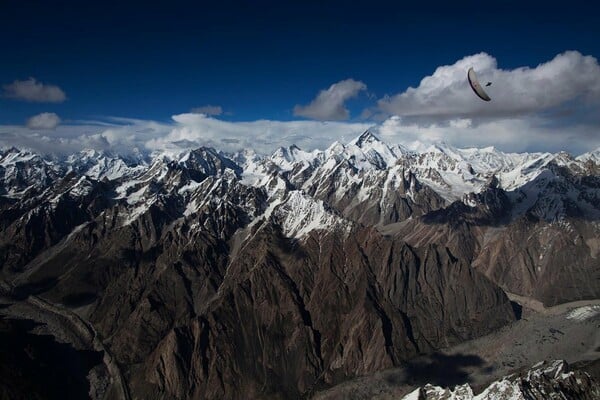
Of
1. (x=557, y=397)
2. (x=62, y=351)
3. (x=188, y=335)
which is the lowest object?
(x=62, y=351)

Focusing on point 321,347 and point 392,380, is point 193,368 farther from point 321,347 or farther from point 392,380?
point 392,380

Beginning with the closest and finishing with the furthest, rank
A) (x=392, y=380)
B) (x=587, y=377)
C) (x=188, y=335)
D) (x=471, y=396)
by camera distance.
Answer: (x=471, y=396) → (x=587, y=377) → (x=392, y=380) → (x=188, y=335)

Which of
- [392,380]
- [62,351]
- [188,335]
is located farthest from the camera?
[62,351]

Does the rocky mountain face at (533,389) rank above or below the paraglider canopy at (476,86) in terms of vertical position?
below

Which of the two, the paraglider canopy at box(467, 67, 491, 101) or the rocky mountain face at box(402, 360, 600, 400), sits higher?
the paraglider canopy at box(467, 67, 491, 101)

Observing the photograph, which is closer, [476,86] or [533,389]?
[476,86]

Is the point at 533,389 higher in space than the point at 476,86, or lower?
lower

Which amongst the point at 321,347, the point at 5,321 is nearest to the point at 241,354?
the point at 321,347

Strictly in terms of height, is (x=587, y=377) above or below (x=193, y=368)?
above
